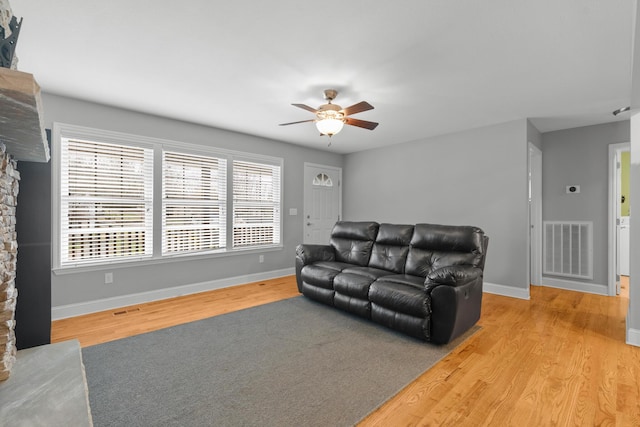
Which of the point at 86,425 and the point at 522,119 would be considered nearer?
the point at 86,425

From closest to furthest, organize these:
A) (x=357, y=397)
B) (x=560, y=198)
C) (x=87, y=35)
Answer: (x=357, y=397) → (x=87, y=35) → (x=560, y=198)

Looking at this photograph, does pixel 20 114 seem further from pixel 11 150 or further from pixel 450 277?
pixel 450 277

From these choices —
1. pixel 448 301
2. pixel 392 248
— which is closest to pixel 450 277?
pixel 448 301

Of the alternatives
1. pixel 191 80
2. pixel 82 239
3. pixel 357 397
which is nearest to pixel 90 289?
pixel 82 239

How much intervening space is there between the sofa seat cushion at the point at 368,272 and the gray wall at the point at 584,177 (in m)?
3.19

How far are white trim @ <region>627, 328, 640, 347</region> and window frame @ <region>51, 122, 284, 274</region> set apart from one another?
444cm

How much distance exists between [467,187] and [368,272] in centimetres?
239

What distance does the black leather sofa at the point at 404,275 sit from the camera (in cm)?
261

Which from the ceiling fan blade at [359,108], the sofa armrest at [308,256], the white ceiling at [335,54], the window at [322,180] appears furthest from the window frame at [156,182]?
the ceiling fan blade at [359,108]

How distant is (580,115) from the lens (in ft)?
12.8

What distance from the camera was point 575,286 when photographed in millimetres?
4441

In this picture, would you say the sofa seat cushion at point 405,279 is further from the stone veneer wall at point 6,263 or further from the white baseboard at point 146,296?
the stone veneer wall at point 6,263

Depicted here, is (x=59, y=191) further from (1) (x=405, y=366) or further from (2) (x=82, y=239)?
(1) (x=405, y=366)

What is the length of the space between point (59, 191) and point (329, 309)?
10.8 feet
